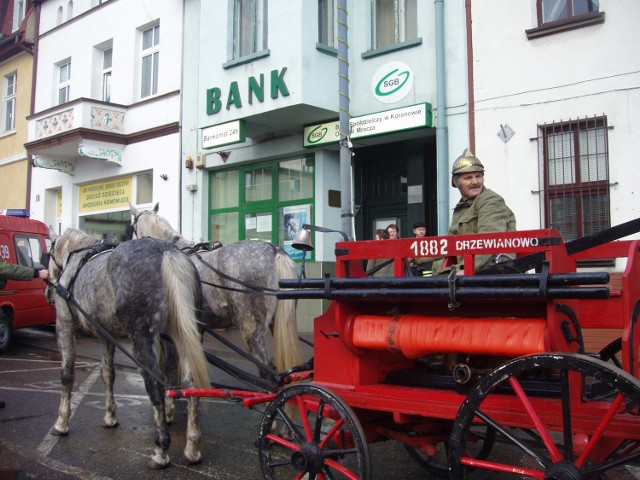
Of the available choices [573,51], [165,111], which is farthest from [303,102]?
[165,111]

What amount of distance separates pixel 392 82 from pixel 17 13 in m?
16.8

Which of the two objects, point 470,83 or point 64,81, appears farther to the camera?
point 64,81

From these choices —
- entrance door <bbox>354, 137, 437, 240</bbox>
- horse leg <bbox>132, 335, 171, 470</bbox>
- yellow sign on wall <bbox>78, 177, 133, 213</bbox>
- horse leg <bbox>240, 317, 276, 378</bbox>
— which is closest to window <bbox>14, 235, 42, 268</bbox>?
yellow sign on wall <bbox>78, 177, 133, 213</bbox>

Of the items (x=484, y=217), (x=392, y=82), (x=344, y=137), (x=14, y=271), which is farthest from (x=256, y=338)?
(x=392, y=82)

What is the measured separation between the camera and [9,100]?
20.0 metres

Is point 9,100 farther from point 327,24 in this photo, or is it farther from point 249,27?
point 327,24

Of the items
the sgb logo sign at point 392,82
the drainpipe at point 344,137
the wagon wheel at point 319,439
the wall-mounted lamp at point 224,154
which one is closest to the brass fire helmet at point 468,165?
the wagon wheel at point 319,439

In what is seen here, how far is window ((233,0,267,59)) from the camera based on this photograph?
39.2 ft

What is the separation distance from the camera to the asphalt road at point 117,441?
457cm

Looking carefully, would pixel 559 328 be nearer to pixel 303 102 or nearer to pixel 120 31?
pixel 303 102

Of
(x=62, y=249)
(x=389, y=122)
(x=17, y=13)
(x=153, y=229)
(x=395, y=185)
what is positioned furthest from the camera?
(x=17, y=13)

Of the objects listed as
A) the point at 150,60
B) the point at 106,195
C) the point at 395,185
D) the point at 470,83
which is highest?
the point at 150,60

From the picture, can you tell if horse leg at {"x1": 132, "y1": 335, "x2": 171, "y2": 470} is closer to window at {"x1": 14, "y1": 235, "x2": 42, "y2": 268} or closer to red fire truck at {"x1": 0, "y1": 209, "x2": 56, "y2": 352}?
red fire truck at {"x1": 0, "y1": 209, "x2": 56, "y2": 352}

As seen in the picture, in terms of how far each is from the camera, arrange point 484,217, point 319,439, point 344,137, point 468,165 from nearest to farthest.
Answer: point 319,439
point 484,217
point 468,165
point 344,137
